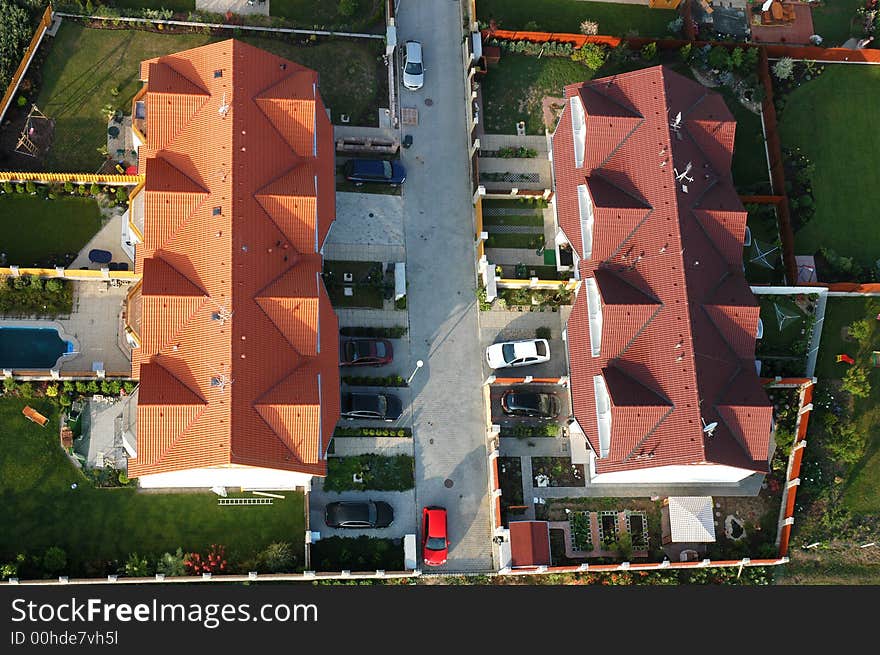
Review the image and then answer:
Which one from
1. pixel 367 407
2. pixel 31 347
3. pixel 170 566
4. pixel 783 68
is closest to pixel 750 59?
pixel 783 68

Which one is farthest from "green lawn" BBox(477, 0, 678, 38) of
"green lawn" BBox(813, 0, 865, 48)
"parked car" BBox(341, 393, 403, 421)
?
"parked car" BBox(341, 393, 403, 421)

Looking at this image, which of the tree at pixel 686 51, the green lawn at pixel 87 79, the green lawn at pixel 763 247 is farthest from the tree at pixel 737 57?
the green lawn at pixel 87 79

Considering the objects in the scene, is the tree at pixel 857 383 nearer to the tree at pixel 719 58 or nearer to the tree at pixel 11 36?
the tree at pixel 719 58

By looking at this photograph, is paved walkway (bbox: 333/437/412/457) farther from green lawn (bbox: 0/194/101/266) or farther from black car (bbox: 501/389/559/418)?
green lawn (bbox: 0/194/101/266)

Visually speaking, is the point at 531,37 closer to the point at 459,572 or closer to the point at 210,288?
the point at 210,288

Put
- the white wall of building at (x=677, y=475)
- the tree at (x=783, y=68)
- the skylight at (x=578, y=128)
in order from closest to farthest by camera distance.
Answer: the white wall of building at (x=677, y=475)
the skylight at (x=578, y=128)
the tree at (x=783, y=68)

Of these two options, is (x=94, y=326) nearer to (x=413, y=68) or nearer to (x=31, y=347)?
(x=31, y=347)
